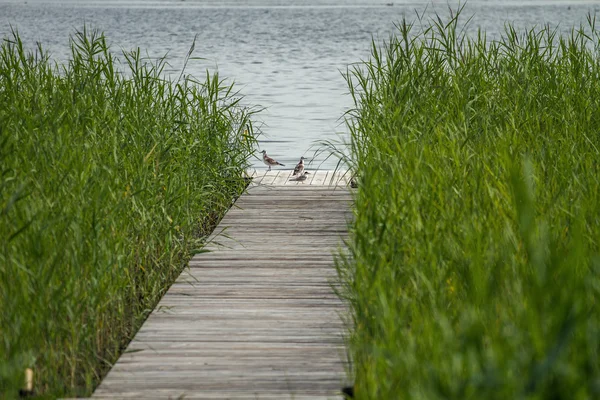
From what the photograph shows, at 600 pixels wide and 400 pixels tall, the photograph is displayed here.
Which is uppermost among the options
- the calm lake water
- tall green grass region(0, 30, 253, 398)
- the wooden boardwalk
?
tall green grass region(0, 30, 253, 398)

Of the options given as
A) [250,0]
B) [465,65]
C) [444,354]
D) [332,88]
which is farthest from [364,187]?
[250,0]

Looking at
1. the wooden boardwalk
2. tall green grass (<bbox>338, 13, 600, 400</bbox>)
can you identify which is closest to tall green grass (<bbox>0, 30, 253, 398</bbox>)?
the wooden boardwalk

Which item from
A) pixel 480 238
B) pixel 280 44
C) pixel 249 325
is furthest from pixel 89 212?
pixel 280 44

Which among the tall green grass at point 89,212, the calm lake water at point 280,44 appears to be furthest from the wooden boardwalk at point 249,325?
the calm lake water at point 280,44

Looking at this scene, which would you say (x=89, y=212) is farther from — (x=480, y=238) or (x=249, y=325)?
(x=480, y=238)

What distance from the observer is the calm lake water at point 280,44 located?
14273 millimetres

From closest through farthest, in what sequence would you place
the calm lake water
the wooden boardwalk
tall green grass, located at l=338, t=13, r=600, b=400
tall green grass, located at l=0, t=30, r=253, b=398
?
tall green grass, located at l=338, t=13, r=600, b=400 → the wooden boardwalk → tall green grass, located at l=0, t=30, r=253, b=398 → the calm lake water

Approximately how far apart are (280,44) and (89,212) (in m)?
26.3

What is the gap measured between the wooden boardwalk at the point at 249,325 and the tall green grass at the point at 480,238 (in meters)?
0.23

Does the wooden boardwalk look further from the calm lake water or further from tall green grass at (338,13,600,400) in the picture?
the calm lake water

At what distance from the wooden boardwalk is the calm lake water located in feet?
5.09

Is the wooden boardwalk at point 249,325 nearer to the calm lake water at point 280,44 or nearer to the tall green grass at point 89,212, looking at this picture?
the tall green grass at point 89,212

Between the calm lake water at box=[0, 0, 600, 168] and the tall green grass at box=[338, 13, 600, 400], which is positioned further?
the calm lake water at box=[0, 0, 600, 168]

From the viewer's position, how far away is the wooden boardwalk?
3.64 metres
